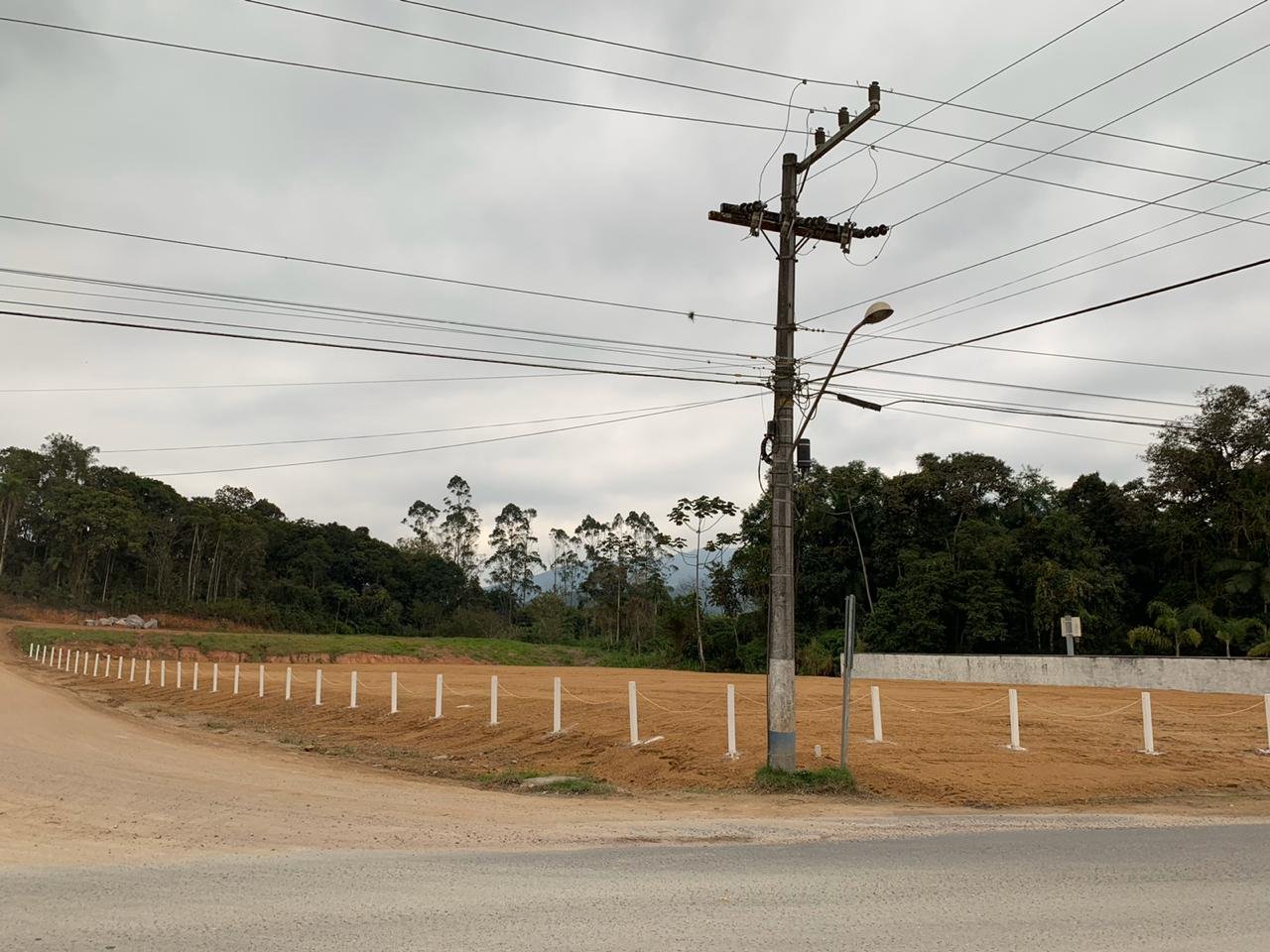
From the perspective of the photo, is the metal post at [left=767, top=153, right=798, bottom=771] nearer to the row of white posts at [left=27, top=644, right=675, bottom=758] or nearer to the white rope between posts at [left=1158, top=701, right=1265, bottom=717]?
the row of white posts at [left=27, top=644, right=675, bottom=758]

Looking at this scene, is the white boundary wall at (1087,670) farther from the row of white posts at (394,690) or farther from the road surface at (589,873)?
the road surface at (589,873)

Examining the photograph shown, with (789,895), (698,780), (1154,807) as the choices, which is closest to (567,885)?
(789,895)

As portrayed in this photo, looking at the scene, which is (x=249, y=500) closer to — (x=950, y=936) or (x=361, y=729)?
(x=361, y=729)

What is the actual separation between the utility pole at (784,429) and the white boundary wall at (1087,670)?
2631cm

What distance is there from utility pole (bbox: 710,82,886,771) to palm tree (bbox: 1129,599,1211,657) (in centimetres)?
3732

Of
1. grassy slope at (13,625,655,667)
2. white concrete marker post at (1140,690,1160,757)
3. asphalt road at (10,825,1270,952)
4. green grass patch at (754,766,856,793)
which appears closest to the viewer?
asphalt road at (10,825,1270,952)

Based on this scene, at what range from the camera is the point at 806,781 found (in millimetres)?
15555

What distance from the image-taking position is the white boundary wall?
1396 inches

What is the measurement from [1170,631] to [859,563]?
2398cm

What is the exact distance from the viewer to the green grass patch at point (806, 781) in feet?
50.6

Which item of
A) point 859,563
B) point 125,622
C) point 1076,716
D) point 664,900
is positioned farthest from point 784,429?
point 125,622


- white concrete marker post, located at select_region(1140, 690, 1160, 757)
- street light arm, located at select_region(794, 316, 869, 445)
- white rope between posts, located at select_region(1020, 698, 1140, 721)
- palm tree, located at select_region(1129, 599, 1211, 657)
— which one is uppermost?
street light arm, located at select_region(794, 316, 869, 445)

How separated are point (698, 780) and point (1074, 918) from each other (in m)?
10.1

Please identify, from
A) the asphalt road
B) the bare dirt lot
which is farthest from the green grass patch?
the asphalt road
